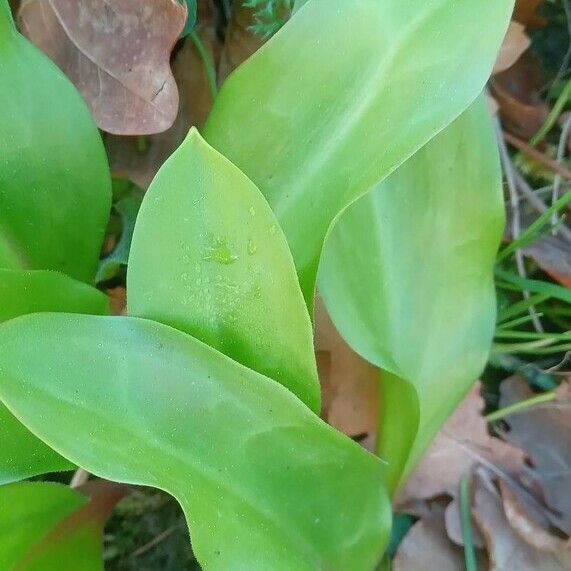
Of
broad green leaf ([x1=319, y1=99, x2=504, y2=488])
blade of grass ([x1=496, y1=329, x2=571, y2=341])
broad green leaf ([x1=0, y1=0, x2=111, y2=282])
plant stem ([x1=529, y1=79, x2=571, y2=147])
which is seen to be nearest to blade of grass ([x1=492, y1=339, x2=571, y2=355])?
blade of grass ([x1=496, y1=329, x2=571, y2=341])

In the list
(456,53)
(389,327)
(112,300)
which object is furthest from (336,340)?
(456,53)

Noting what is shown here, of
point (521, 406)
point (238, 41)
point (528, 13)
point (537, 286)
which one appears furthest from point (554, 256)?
point (238, 41)

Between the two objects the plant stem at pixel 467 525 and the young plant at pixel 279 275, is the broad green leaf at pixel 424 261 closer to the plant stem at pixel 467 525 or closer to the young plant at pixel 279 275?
the young plant at pixel 279 275

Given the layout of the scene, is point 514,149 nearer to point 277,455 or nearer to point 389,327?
point 389,327

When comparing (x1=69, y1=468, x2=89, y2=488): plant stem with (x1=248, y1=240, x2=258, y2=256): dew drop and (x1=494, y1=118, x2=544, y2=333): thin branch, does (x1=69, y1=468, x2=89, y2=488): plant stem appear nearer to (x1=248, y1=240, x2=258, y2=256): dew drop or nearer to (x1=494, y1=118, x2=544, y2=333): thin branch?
(x1=248, y1=240, x2=258, y2=256): dew drop

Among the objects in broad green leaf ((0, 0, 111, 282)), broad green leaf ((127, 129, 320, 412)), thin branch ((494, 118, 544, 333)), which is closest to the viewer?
broad green leaf ((127, 129, 320, 412))

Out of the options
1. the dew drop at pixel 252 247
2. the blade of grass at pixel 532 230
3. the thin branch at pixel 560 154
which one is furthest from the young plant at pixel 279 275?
the thin branch at pixel 560 154

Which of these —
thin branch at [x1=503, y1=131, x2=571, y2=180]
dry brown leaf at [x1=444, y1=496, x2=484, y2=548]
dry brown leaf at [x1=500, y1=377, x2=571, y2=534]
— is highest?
thin branch at [x1=503, y1=131, x2=571, y2=180]
